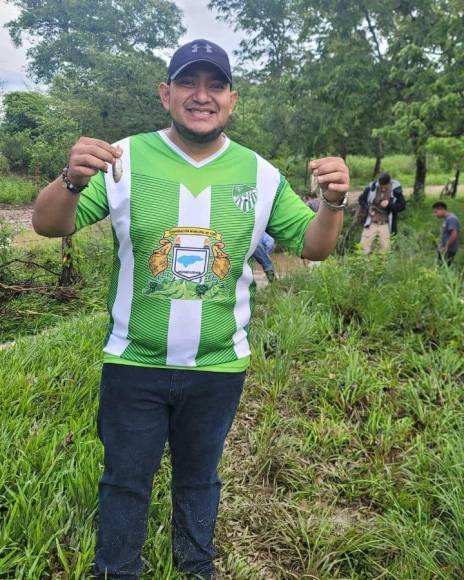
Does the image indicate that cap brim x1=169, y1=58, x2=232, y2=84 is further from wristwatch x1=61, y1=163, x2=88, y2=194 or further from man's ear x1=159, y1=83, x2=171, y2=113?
wristwatch x1=61, y1=163, x2=88, y2=194

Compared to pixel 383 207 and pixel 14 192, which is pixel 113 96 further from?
pixel 383 207

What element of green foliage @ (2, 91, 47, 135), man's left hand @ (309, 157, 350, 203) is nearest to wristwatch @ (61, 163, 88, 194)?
man's left hand @ (309, 157, 350, 203)

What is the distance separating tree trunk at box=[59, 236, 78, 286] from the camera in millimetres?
5086

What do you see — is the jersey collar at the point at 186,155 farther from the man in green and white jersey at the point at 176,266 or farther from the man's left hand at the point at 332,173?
the man's left hand at the point at 332,173

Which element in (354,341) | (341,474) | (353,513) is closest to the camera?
(353,513)

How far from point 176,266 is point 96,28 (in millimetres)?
28361

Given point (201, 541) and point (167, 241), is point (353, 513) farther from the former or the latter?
point (167, 241)

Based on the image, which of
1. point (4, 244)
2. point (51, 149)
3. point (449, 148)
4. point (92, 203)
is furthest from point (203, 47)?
point (449, 148)

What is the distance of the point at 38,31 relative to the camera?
2947cm

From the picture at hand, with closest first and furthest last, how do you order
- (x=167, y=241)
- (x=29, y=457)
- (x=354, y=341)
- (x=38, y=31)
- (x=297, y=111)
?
(x=167, y=241) → (x=29, y=457) → (x=354, y=341) → (x=297, y=111) → (x=38, y=31)

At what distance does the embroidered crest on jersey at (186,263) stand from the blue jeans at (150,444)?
251 millimetres

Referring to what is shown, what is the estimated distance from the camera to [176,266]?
57.2 inches

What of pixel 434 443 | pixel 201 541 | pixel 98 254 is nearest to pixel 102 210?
pixel 201 541

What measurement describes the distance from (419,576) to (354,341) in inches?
77.7
